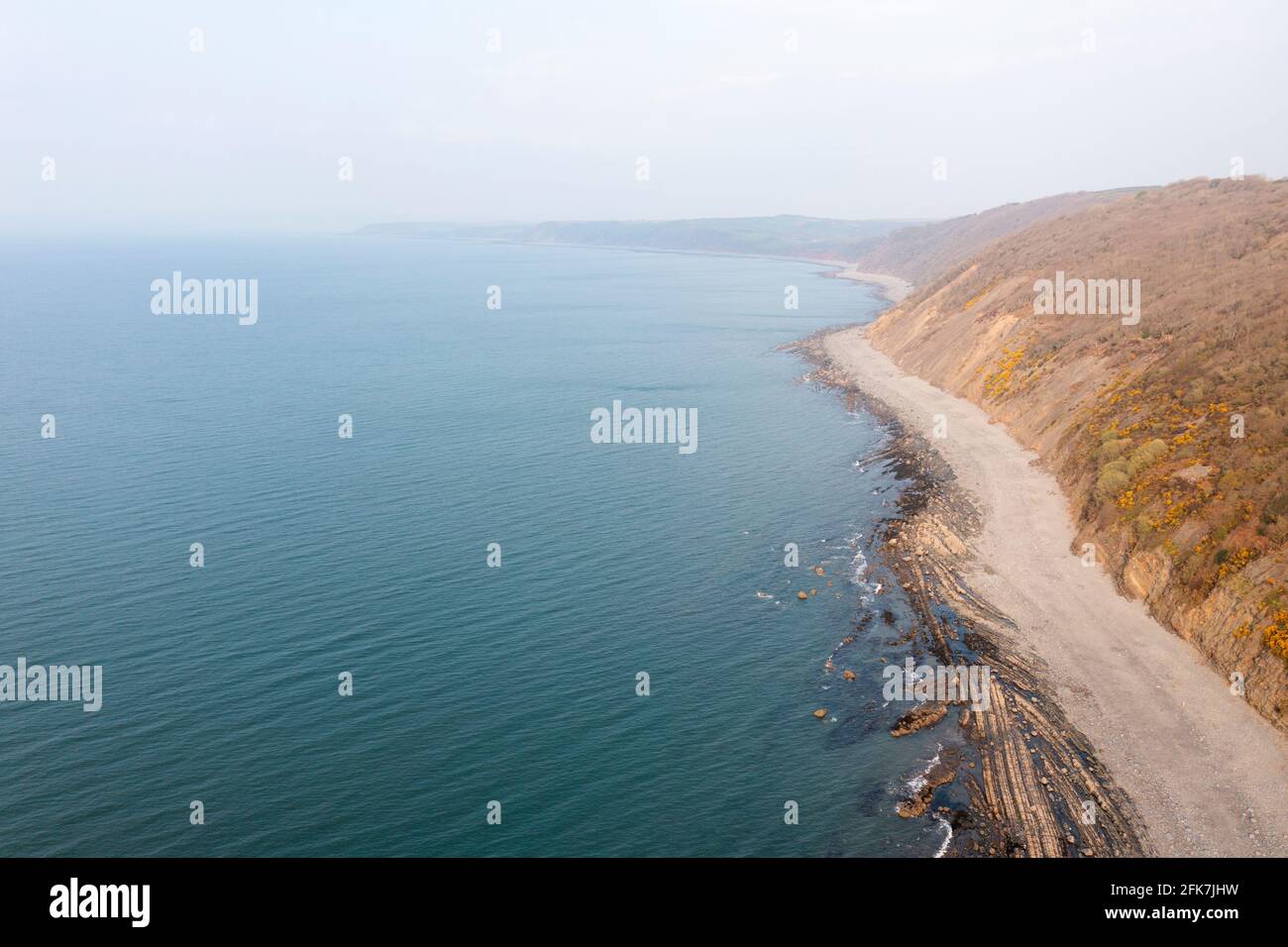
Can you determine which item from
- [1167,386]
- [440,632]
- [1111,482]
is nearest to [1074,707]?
[1111,482]

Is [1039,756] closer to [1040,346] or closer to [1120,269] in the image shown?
[1040,346]

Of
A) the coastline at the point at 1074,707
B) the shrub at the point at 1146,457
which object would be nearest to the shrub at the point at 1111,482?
the shrub at the point at 1146,457

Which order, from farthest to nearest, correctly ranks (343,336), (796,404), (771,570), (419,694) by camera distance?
(343,336) < (796,404) < (771,570) < (419,694)

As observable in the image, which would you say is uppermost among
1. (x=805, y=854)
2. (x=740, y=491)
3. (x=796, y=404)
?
(x=796, y=404)

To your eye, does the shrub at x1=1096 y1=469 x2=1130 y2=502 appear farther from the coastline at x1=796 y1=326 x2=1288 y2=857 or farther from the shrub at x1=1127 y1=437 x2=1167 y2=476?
the coastline at x1=796 y1=326 x2=1288 y2=857

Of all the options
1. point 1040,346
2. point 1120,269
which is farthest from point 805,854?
point 1120,269

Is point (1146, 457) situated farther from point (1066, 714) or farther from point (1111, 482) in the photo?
point (1066, 714)
